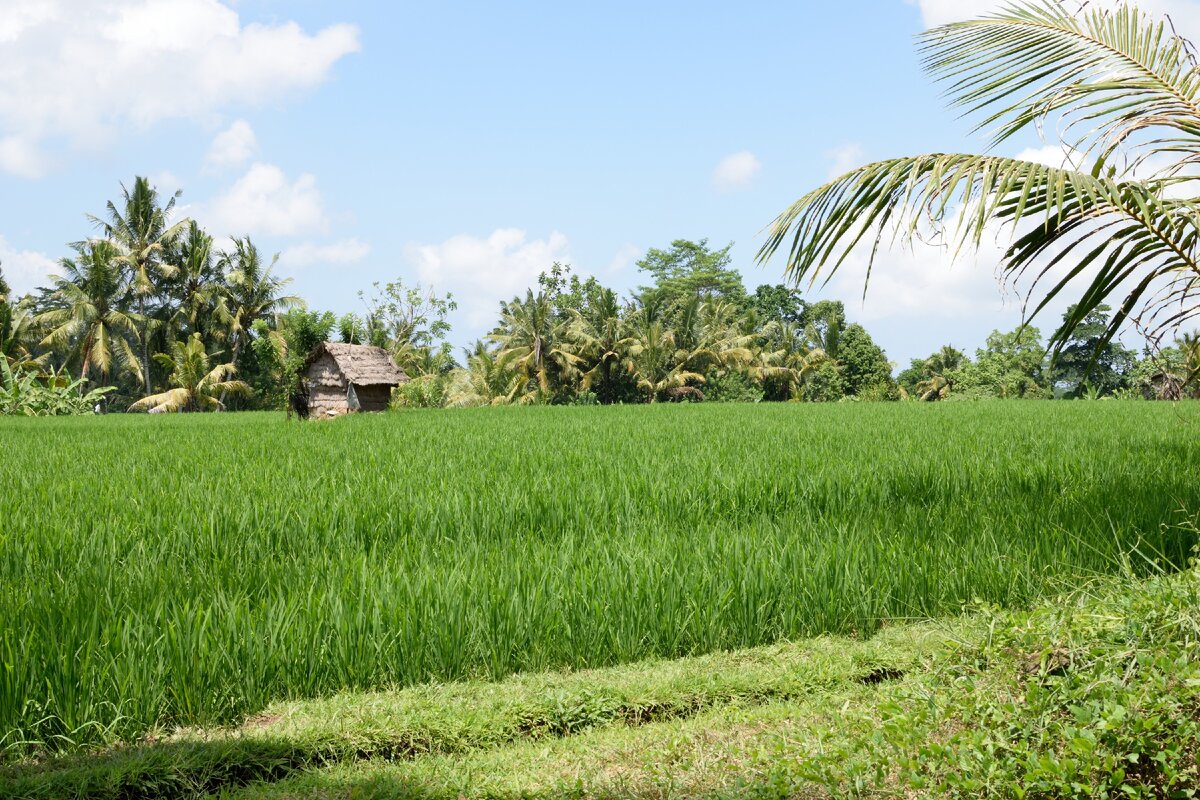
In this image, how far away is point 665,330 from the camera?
31953mm

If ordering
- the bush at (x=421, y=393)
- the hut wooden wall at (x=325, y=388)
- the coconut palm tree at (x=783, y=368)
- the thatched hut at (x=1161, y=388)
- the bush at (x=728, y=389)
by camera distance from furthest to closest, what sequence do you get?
the coconut palm tree at (x=783, y=368) → the bush at (x=728, y=389) → the bush at (x=421, y=393) → the hut wooden wall at (x=325, y=388) → the thatched hut at (x=1161, y=388)

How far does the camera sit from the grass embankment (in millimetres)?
2371

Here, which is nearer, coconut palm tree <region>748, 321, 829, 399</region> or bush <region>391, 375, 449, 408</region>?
bush <region>391, 375, 449, 408</region>

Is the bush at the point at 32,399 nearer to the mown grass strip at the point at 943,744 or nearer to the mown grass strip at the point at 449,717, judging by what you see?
the mown grass strip at the point at 449,717

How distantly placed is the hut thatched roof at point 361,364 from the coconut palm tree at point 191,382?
1020cm

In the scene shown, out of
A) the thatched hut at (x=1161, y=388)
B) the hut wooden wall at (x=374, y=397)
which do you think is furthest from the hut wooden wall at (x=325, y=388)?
the thatched hut at (x=1161, y=388)

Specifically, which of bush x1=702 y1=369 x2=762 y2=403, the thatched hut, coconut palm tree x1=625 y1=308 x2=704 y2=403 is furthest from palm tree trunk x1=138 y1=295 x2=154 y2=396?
the thatched hut

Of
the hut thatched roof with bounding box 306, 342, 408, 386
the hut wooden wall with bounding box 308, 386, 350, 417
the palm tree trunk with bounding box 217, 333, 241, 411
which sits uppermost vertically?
the palm tree trunk with bounding box 217, 333, 241, 411

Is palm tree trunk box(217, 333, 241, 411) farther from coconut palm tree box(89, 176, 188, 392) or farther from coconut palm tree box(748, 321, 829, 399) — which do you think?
coconut palm tree box(748, 321, 829, 399)

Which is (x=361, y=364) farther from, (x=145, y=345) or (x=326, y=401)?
(x=145, y=345)

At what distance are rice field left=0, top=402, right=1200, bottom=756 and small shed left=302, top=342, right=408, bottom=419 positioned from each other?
44.4 ft

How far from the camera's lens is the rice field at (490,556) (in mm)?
3084

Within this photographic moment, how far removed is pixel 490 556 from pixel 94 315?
32698mm

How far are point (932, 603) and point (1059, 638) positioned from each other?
116 centimetres
